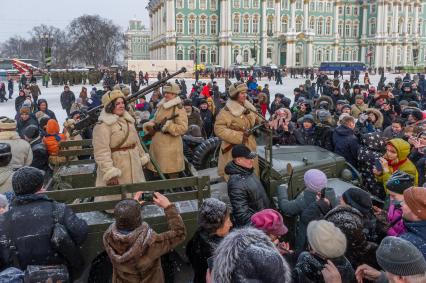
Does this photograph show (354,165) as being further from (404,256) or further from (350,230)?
(404,256)

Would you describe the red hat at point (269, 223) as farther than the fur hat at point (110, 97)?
No

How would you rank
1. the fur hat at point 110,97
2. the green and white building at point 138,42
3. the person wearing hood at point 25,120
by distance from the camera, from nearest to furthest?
the fur hat at point 110,97 < the person wearing hood at point 25,120 < the green and white building at point 138,42

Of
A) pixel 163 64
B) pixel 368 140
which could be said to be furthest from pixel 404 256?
pixel 163 64

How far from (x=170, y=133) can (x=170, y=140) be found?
108 mm

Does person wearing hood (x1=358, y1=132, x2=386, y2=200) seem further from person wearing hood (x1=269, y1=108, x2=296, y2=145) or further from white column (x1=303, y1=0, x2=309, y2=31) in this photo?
white column (x1=303, y1=0, x2=309, y2=31)

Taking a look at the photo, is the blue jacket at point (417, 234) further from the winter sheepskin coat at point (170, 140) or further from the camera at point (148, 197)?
the winter sheepskin coat at point (170, 140)

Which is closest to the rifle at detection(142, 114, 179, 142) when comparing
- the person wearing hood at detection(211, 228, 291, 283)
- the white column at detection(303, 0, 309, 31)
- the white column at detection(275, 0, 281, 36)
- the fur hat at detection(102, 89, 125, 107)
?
the fur hat at detection(102, 89, 125, 107)

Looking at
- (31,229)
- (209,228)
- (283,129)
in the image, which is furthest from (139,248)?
(283,129)

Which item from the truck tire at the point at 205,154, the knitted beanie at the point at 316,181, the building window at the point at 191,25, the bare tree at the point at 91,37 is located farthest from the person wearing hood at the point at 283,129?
the bare tree at the point at 91,37

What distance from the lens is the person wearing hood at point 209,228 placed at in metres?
3.15

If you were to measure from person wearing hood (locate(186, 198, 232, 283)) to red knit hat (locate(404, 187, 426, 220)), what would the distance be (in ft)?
4.29

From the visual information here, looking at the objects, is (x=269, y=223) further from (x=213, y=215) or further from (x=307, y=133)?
(x=307, y=133)

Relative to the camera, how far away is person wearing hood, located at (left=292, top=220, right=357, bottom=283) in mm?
2748

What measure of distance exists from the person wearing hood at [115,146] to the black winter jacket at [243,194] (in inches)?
49.6
